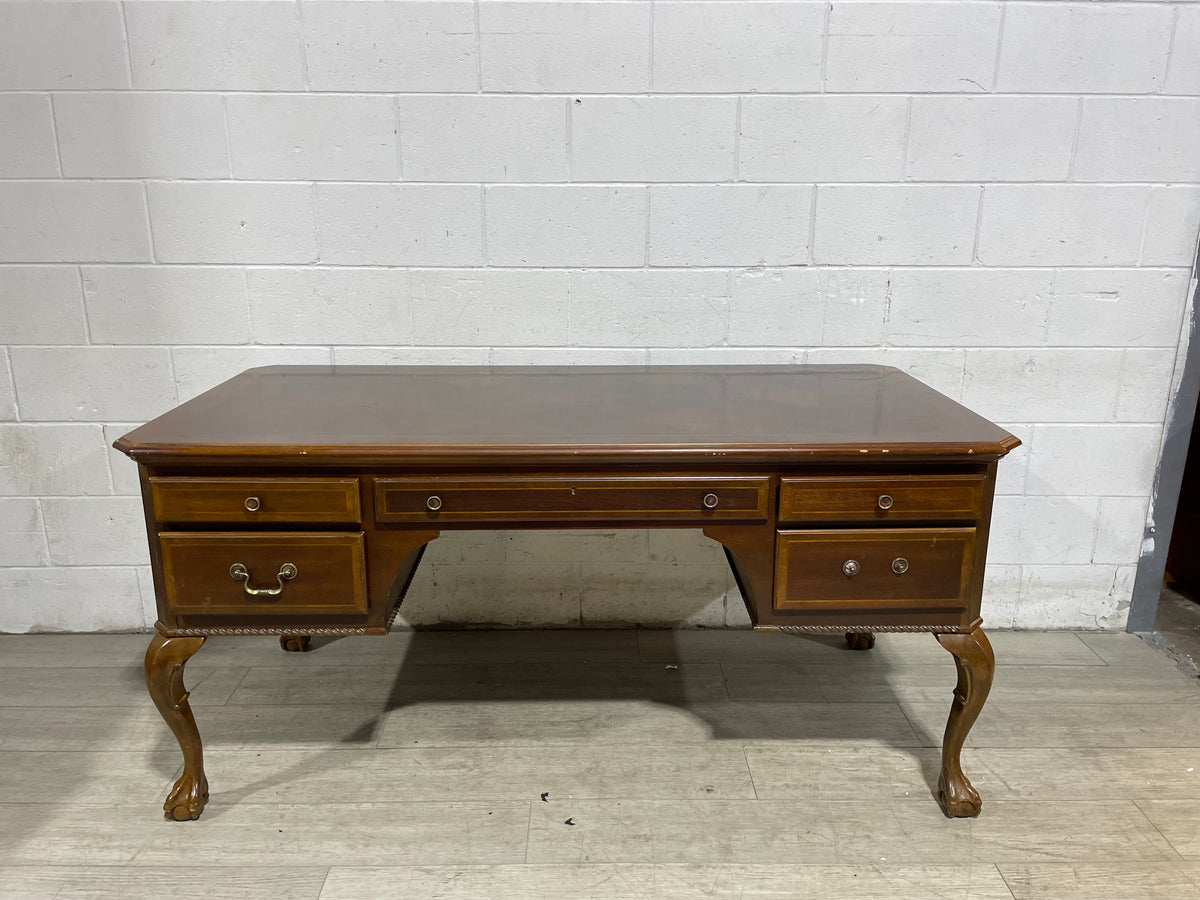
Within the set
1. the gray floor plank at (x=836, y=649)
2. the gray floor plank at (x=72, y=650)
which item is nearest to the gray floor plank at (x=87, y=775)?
the gray floor plank at (x=72, y=650)

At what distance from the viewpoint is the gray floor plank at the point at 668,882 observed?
1.58 m

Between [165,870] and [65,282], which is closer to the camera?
[165,870]

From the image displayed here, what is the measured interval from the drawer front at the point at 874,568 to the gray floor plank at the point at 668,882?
0.52 metres

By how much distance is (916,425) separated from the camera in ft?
5.65

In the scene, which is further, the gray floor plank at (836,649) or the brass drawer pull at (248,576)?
the gray floor plank at (836,649)

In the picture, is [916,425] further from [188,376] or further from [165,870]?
[188,376]

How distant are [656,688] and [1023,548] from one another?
124 centimetres

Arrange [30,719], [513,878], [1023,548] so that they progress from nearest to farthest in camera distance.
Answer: [513,878], [30,719], [1023,548]

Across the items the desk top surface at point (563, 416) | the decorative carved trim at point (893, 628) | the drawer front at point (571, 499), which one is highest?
the desk top surface at point (563, 416)

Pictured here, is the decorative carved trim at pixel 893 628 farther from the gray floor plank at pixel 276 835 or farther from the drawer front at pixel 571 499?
the gray floor plank at pixel 276 835

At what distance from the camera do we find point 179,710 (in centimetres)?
174

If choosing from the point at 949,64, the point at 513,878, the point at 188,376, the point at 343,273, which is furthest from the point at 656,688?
the point at 949,64

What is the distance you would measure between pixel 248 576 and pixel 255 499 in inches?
6.3

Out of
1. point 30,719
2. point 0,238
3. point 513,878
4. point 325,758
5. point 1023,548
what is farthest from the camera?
point 1023,548
